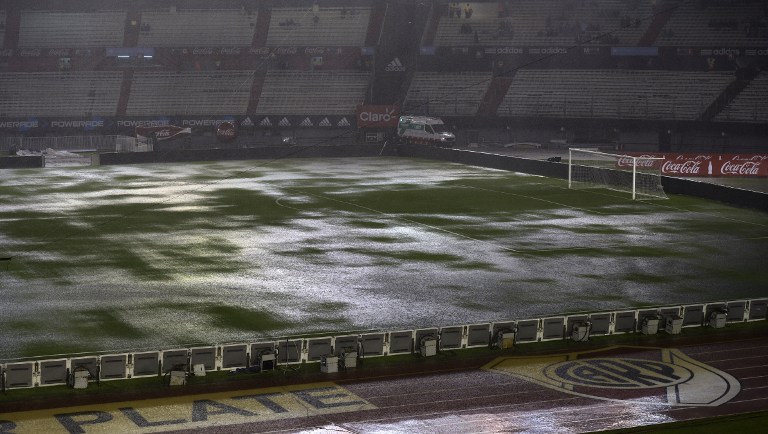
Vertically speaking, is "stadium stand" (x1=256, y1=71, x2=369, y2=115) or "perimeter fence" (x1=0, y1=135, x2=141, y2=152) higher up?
"stadium stand" (x1=256, y1=71, x2=369, y2=115)

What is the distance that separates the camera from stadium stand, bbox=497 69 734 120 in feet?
269

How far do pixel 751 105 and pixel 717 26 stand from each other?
8764 mm

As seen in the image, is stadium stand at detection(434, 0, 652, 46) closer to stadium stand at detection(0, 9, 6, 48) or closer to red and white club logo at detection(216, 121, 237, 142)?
red and white club logo at detection(216, 121, 237, 142)

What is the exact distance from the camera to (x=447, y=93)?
90.6 meters

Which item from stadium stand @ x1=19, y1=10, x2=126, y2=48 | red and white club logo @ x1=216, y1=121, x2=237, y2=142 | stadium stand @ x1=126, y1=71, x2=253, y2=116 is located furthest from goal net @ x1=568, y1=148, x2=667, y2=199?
stadium stand @ x1=19, y1=10, x2=126, y2=48

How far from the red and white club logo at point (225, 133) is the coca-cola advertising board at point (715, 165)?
117 ft

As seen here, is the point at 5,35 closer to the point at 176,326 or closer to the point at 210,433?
the point at 176,326

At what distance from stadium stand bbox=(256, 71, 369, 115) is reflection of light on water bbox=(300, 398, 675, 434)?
2715 inches

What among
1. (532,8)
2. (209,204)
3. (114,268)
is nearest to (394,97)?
(532,8)

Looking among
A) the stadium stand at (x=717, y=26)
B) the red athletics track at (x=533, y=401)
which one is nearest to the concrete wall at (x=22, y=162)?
the stadium stand at (x=717, y=26)

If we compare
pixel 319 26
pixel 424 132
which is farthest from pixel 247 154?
pixel 319 26

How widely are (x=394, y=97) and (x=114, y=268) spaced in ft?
189

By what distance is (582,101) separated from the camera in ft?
281

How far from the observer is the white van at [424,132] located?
274 feet
